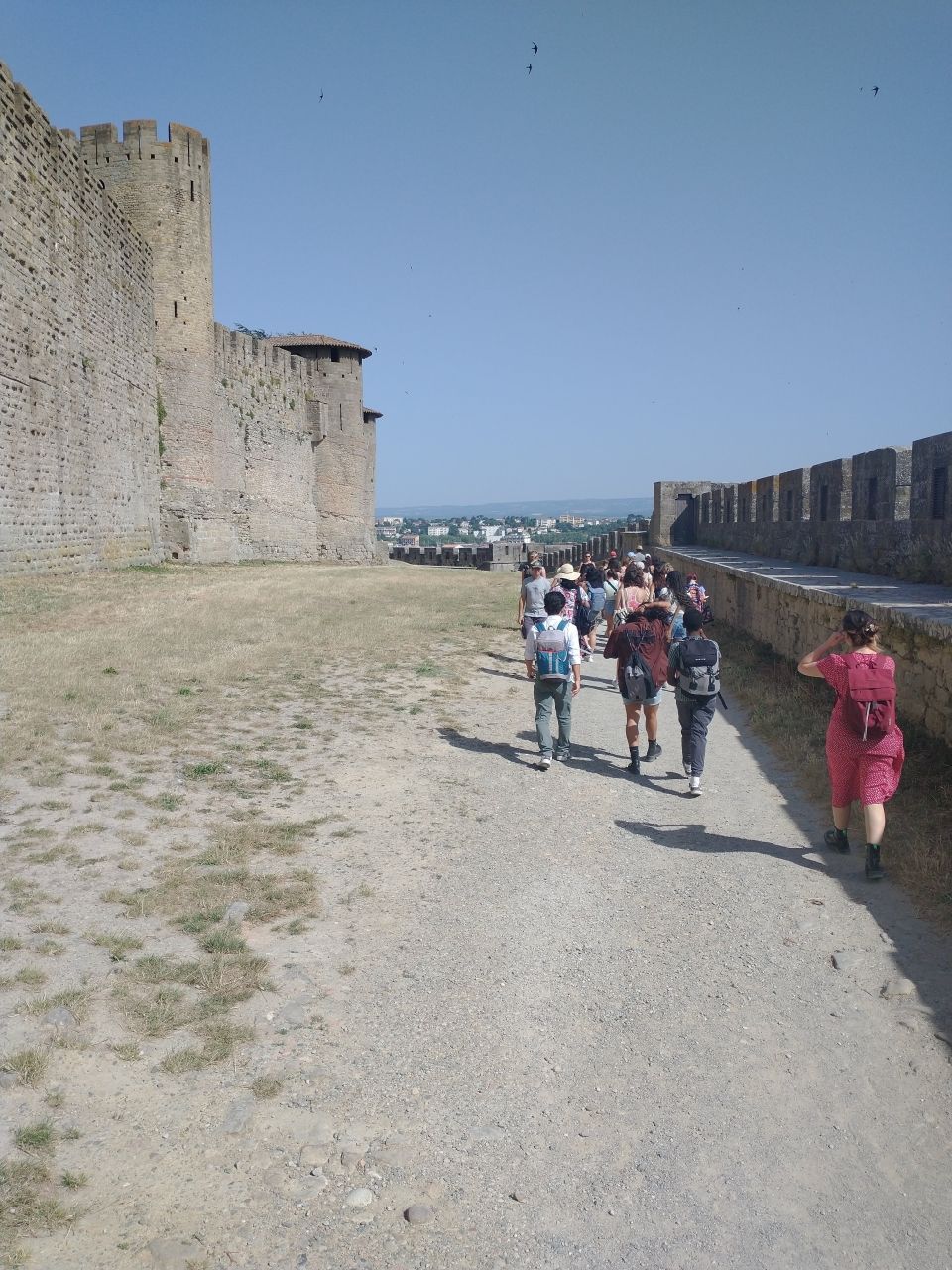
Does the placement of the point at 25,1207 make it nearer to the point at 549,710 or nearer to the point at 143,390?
the point at 549,710

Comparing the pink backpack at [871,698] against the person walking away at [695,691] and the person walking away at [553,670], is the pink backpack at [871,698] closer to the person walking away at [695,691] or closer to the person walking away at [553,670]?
the person walking away at [695,691]

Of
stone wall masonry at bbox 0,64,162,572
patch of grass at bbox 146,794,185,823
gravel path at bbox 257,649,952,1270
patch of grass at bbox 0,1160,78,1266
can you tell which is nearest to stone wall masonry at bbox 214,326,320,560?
stone wall masonry at bbox 0,64,162,572

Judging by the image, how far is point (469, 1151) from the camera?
302 centimetres

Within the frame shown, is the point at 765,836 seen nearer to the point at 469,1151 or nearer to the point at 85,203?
the point at 469,1151

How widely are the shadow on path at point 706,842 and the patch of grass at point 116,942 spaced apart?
310cm

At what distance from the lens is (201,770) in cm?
689

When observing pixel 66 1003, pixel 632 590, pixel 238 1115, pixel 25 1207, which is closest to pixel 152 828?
pixel 66 1003

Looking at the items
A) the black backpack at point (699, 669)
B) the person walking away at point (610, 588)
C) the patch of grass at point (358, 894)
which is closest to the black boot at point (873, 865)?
the black backpack at point (699, 669)

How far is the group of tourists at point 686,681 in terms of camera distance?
5.29m

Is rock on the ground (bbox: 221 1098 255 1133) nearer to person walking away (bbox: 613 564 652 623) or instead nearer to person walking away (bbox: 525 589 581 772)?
person walking away (bbox: 525 589 581 772)

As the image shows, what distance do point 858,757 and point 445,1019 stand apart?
9.27 ft

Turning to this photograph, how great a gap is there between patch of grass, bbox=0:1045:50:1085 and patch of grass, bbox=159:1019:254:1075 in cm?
38

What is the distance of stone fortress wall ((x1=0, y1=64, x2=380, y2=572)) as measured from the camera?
655 inches

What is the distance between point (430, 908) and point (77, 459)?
16894 millimetres
